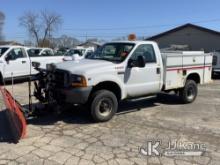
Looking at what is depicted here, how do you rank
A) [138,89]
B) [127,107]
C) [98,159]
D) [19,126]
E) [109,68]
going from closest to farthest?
[98,159]
[19,126]
[109,68]
[138,89]
[127,107]

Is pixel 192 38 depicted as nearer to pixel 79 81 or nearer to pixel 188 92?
pixel 188 92

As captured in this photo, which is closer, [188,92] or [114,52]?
[114,52]

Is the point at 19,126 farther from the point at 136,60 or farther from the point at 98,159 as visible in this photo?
the point at 136,60

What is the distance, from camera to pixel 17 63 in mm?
13273

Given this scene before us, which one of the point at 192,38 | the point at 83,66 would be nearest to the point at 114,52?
the point at 83,66

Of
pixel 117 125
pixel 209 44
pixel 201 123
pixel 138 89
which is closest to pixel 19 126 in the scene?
pixel 117 125

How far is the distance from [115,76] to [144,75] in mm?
965

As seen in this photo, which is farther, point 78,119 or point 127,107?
point 127,107

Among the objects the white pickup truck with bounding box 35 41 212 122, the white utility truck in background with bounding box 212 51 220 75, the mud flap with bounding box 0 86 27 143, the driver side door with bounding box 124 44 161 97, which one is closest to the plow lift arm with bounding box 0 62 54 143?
the mud flap with bounding box 0 86 27 143

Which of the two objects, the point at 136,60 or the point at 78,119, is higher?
the point at 136,60

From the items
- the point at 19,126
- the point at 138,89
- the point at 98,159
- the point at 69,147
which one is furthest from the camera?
the point at 138,89

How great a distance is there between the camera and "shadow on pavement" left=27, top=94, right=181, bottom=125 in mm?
6703

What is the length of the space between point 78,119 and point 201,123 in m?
3.00

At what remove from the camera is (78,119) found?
7.01 meters
